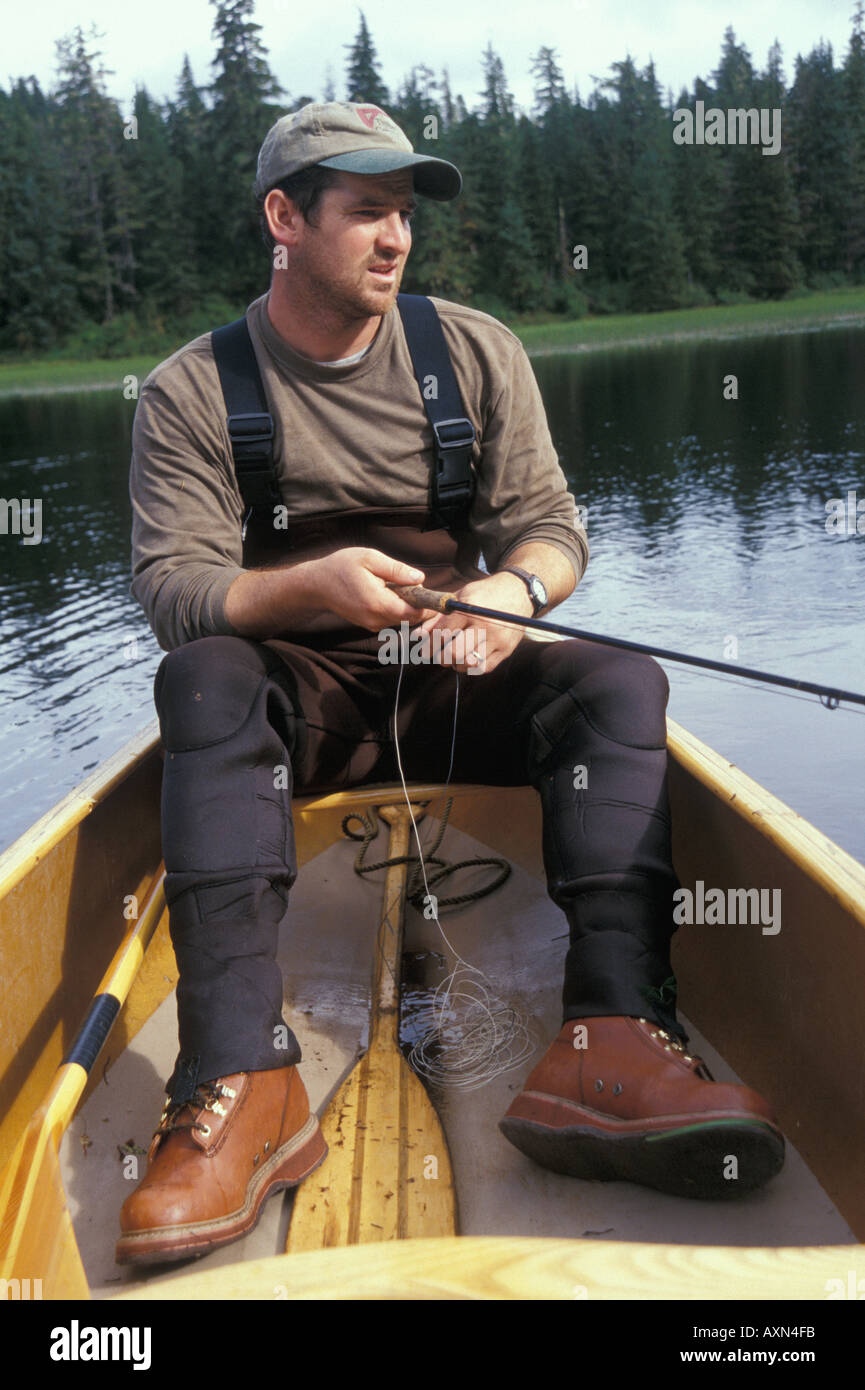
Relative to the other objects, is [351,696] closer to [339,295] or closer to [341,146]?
[339,295]

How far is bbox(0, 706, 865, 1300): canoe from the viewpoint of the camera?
5.10ft

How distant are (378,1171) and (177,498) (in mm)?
1568

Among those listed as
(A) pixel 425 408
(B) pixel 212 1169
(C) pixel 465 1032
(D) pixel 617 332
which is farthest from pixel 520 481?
(D) pixel 617 332

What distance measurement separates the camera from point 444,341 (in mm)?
3195

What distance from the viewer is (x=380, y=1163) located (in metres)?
2.48

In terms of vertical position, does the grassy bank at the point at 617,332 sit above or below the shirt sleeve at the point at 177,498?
above

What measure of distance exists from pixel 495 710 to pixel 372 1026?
803 millimetres

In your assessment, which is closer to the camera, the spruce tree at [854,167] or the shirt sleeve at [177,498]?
the shirt sleeve at [177,498]

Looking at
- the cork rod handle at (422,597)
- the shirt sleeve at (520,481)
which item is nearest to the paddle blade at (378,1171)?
the cork rod handle at (422,597)

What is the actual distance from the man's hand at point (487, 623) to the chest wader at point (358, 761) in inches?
3.5

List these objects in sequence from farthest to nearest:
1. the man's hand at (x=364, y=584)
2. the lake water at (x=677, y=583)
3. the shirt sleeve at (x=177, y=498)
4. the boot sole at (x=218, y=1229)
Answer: the lake water at (x=677, y=583) < the shirt sleeve at (x=177, y=498) < the man's hand at (x=364, y=584) < the boot sole at (x=218, y=1229)

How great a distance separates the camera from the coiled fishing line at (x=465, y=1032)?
2.81 meters

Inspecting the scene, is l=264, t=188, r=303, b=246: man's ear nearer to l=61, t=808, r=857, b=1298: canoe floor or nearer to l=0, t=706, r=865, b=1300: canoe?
l=0, t=706, r=865, b=1300: canoe

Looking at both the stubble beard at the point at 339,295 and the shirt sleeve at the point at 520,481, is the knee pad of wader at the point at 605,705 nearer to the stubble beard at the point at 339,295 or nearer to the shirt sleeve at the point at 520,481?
the shirt sleeve at the point at 520,481
